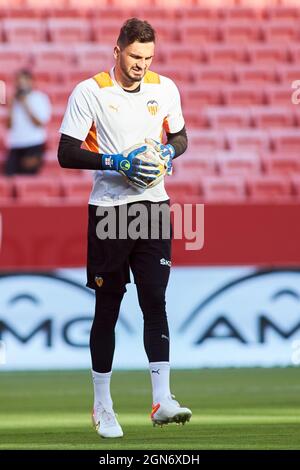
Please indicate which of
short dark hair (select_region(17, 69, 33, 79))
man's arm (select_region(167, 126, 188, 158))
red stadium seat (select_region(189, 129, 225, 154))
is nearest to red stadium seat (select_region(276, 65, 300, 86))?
red stadium seat (select_region(189, 129, 225, 154))

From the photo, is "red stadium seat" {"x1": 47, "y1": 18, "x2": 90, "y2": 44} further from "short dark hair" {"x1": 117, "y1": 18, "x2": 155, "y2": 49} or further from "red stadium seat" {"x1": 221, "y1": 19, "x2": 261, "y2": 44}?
"short dark hair" {"x1": 117, "y1": 18, "x2": 155, "y2": 49}

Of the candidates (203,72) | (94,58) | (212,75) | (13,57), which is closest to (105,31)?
(94,58)

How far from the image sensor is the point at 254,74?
15.9 metres

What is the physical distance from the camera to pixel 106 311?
6.44 m

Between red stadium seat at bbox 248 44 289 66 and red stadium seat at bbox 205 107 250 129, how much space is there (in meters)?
1.00

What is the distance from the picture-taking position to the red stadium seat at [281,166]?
1450cm

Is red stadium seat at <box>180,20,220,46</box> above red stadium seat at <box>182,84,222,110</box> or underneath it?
above

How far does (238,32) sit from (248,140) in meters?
2.03

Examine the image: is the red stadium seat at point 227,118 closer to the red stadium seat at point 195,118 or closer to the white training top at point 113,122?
the red stadium seat at point 195,118

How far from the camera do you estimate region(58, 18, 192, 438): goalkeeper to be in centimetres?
629

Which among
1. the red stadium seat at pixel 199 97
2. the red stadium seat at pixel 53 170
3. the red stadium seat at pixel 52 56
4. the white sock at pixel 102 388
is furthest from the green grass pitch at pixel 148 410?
the red stadium seat at pixel 52 56

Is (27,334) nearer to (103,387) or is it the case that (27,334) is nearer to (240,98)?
(103,387)

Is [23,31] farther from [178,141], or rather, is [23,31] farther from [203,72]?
[178,141]

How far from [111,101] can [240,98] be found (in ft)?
31.0
